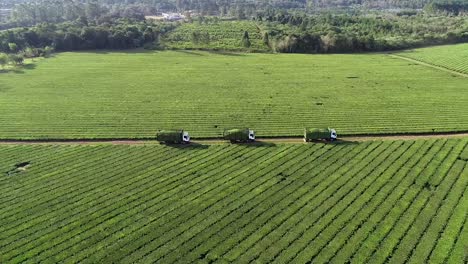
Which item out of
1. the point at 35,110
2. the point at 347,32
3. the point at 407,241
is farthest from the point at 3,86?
the point at 347,32

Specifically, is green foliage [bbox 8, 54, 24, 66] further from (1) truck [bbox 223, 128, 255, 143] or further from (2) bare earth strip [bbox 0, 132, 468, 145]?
(1) truck [bbox 223, 128, 255, 143]

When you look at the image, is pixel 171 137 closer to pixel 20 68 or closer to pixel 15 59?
pixel 20 68

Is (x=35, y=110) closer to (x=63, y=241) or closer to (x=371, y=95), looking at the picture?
(x=63, y=241)

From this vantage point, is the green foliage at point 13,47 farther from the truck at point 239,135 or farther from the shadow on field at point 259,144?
the shadow on field at point 259,144

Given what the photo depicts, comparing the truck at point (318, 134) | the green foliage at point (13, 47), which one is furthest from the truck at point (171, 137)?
the green foliage at point (13, 47)

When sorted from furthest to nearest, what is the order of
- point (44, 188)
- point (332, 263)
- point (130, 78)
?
1. point (130, 78)
2. point (44, 188)
3. point (332, 263)

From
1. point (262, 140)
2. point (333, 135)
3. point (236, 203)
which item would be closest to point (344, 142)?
point (333, 135)
